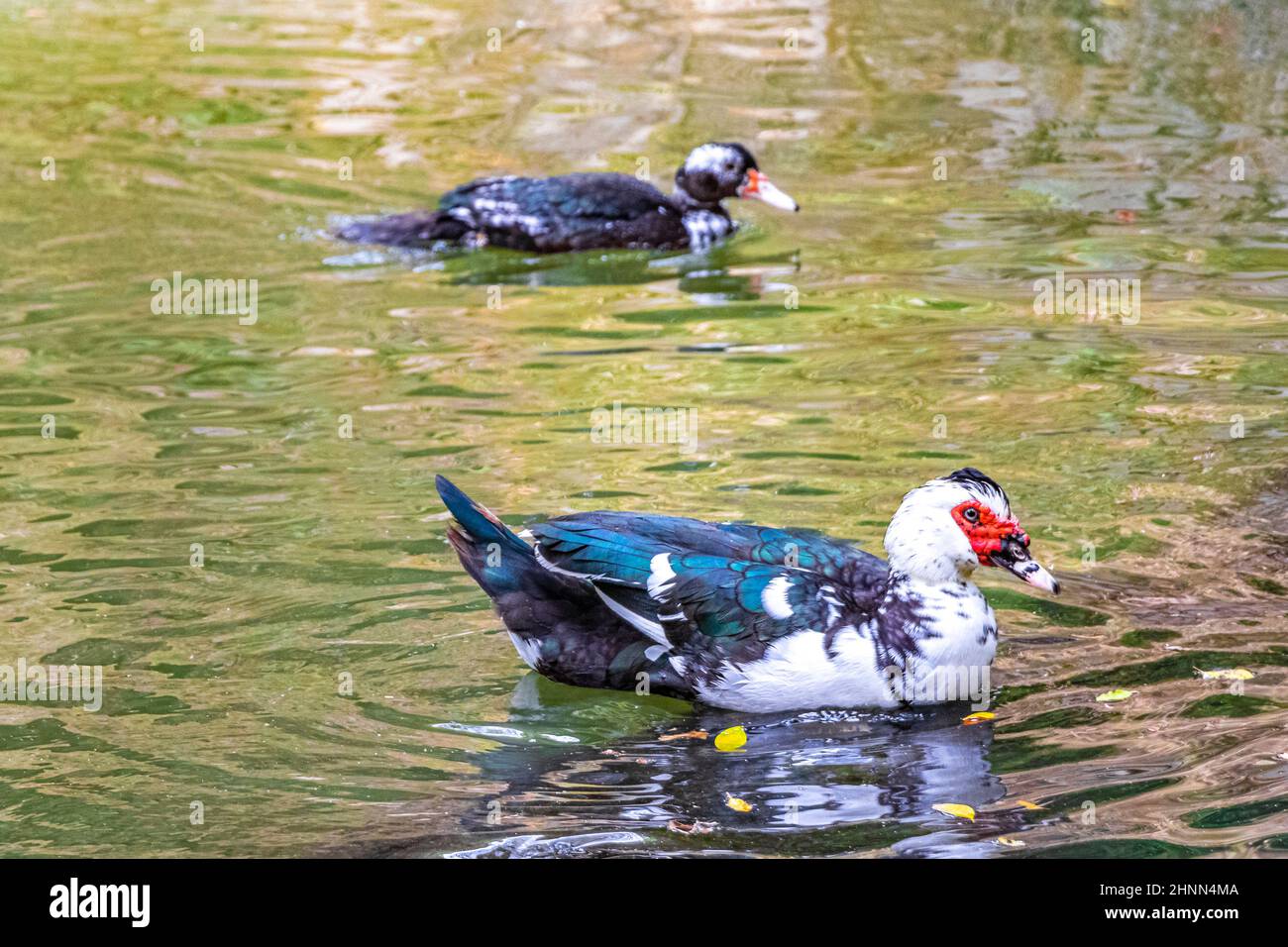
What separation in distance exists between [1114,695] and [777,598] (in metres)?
1.26

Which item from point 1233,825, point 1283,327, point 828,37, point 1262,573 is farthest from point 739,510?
Answer: point 828,37

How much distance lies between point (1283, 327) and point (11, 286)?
25.7ft

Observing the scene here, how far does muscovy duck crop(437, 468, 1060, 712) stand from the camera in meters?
6.38

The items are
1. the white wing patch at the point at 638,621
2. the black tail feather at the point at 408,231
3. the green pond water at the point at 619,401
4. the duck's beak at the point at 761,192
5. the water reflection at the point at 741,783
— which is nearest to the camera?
the water reflection at the point at 741,783

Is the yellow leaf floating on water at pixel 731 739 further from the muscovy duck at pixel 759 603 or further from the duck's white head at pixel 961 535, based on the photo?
the duck's white head at pixel 961 535

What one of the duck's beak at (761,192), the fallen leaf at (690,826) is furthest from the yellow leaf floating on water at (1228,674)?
the duck's beak at (761,192)

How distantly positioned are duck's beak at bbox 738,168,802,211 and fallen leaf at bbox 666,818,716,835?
806 centimetres

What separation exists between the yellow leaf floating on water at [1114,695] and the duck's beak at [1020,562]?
16.0 inches

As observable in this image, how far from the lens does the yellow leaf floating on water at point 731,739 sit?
20.6 ft

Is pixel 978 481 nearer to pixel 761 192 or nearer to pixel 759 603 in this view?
pixel 759 603

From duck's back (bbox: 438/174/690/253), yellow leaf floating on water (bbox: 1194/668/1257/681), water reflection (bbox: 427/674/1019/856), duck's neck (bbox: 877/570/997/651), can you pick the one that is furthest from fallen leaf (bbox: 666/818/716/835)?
duck's back (bbox: 438/174/690/253)

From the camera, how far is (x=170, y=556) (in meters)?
7.54

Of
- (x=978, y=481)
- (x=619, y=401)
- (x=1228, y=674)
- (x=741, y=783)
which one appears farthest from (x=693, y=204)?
(x=741, y=783)

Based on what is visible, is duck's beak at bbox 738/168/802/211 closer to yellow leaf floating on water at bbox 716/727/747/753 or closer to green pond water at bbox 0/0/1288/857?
green pond water at bbox 0/0/1288/857
